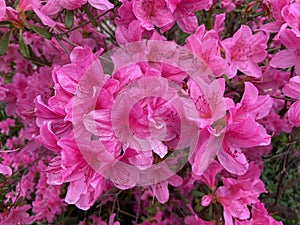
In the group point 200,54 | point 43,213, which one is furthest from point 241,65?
point 43,213

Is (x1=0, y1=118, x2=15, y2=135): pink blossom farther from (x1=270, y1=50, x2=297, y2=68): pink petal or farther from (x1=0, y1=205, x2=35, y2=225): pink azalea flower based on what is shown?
(x1=270, y1=50, x2=297, y2=68): pink petal

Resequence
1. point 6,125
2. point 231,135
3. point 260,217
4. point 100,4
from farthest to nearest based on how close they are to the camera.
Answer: point 6,125 → point 260,217 → point 100,4 → point 231,135

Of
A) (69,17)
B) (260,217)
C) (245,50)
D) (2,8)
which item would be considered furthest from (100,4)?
(260,217)

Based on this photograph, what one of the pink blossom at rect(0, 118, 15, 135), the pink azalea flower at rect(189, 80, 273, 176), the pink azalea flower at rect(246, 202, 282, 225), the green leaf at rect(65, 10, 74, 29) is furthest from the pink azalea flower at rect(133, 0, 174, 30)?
the pink blossom at rect(0, 118, 15, 135)

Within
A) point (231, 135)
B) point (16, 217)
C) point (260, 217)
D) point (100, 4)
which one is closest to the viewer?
point (231, 135)

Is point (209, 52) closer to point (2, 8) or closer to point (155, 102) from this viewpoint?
point (155, 102)

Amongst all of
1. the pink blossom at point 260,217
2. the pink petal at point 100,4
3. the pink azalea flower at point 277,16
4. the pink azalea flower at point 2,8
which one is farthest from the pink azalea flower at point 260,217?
the pink azalea flower at point 2,8

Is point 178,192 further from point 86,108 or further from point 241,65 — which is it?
point 86,108
